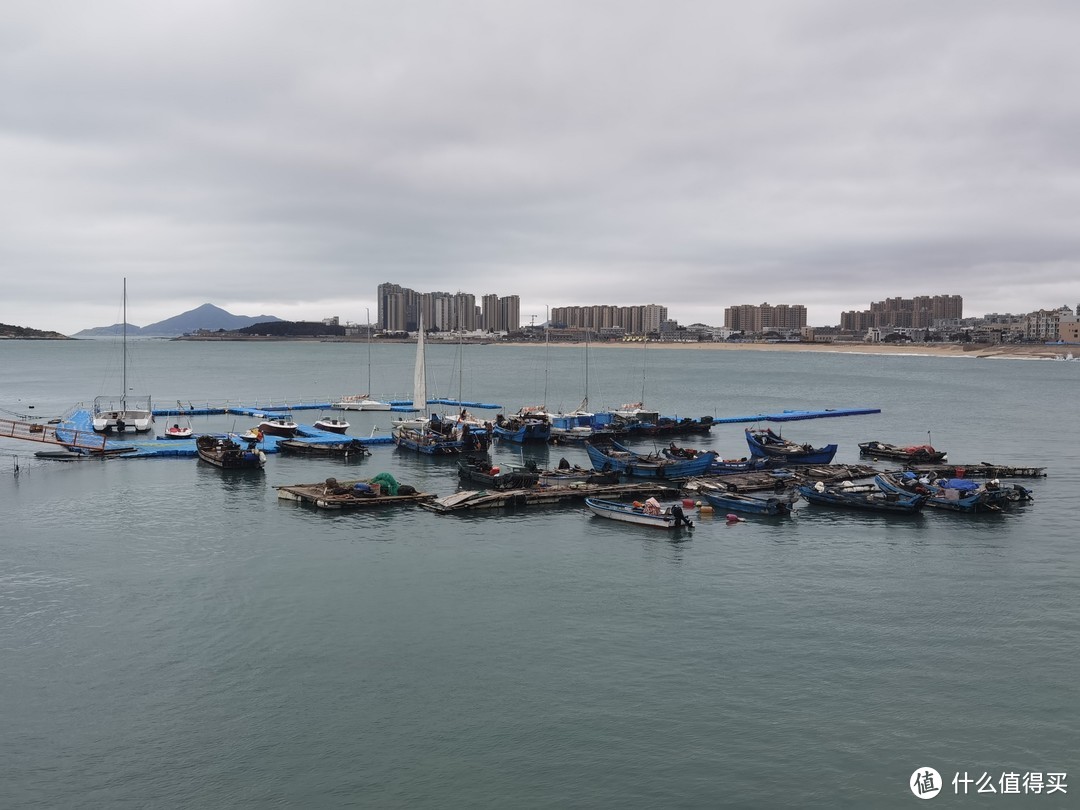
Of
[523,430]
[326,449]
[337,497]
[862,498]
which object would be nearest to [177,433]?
[326,449]

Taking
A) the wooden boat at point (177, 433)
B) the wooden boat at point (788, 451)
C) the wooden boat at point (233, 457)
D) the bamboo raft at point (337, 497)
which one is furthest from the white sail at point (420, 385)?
the bamboo raft at point (337, 497)

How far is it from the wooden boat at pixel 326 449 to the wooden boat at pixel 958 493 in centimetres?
3615

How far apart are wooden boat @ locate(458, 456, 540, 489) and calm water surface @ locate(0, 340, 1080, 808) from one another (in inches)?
150

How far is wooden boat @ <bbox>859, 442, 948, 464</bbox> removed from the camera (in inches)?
2438

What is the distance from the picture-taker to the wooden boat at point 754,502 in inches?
1770

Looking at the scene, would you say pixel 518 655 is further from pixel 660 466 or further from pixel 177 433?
pixel 177 433

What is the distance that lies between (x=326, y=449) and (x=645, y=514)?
99.9ft

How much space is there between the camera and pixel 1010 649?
2645cm

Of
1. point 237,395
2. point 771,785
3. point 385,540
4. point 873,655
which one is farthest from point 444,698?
point 237,395

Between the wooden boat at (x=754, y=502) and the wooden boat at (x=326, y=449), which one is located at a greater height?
the wooden boat at (x=326, y=449)

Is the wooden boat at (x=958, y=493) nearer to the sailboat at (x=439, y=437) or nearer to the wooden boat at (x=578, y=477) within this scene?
the wooden boat at (x=578, y=477)

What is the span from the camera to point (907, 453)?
6291 centimetres

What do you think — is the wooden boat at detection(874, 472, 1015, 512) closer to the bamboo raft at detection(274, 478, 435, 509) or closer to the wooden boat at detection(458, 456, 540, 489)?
the wooden boat at detection(458, 456, 540, 489)

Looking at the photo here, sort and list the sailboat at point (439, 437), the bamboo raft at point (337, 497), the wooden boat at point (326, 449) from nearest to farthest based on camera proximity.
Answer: the bamboo raft at point (337, 497) → the wooden boat at point (326, 449) → the sailboat at point (439, 437)
